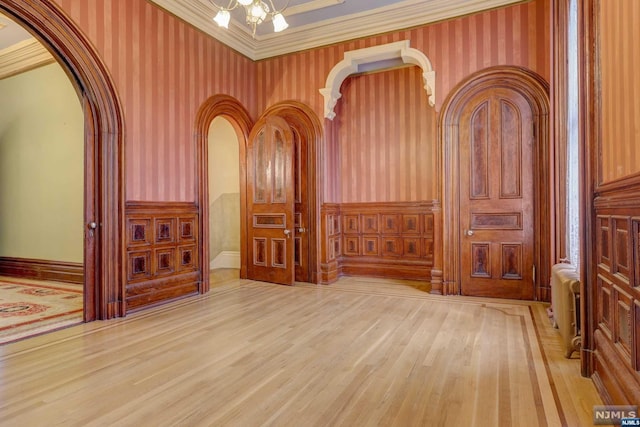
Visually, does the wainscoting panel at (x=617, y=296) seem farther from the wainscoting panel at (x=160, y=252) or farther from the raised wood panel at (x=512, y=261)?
the wainscoting panel at (x=160, y=252)

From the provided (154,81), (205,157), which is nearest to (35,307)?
(205,157)

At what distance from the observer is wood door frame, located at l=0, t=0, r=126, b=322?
3.79 meters

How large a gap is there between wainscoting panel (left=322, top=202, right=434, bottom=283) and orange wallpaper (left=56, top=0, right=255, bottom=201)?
233 centimetres

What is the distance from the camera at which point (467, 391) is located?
7.43ft

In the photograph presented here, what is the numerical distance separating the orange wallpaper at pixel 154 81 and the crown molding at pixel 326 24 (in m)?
0.19

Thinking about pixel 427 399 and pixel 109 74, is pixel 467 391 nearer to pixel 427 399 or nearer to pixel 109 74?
pixel 427 399

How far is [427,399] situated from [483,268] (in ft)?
9.94

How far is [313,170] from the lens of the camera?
230 inches

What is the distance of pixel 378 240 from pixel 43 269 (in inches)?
215

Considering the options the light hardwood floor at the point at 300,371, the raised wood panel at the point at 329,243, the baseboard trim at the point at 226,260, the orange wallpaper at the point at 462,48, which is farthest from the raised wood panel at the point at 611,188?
the baseboard trim at the point at 226,260

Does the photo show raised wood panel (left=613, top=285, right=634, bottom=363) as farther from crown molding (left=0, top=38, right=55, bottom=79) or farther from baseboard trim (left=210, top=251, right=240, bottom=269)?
crown molding (left=0, top=38, right=55, bottom=79)

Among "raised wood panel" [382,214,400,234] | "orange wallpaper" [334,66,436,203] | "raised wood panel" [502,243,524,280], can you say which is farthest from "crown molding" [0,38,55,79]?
"raised wood panel" [502,243,524,280]

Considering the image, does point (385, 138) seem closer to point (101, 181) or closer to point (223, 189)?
point (223, 189)

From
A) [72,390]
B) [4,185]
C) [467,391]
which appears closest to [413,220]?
[467,391]
